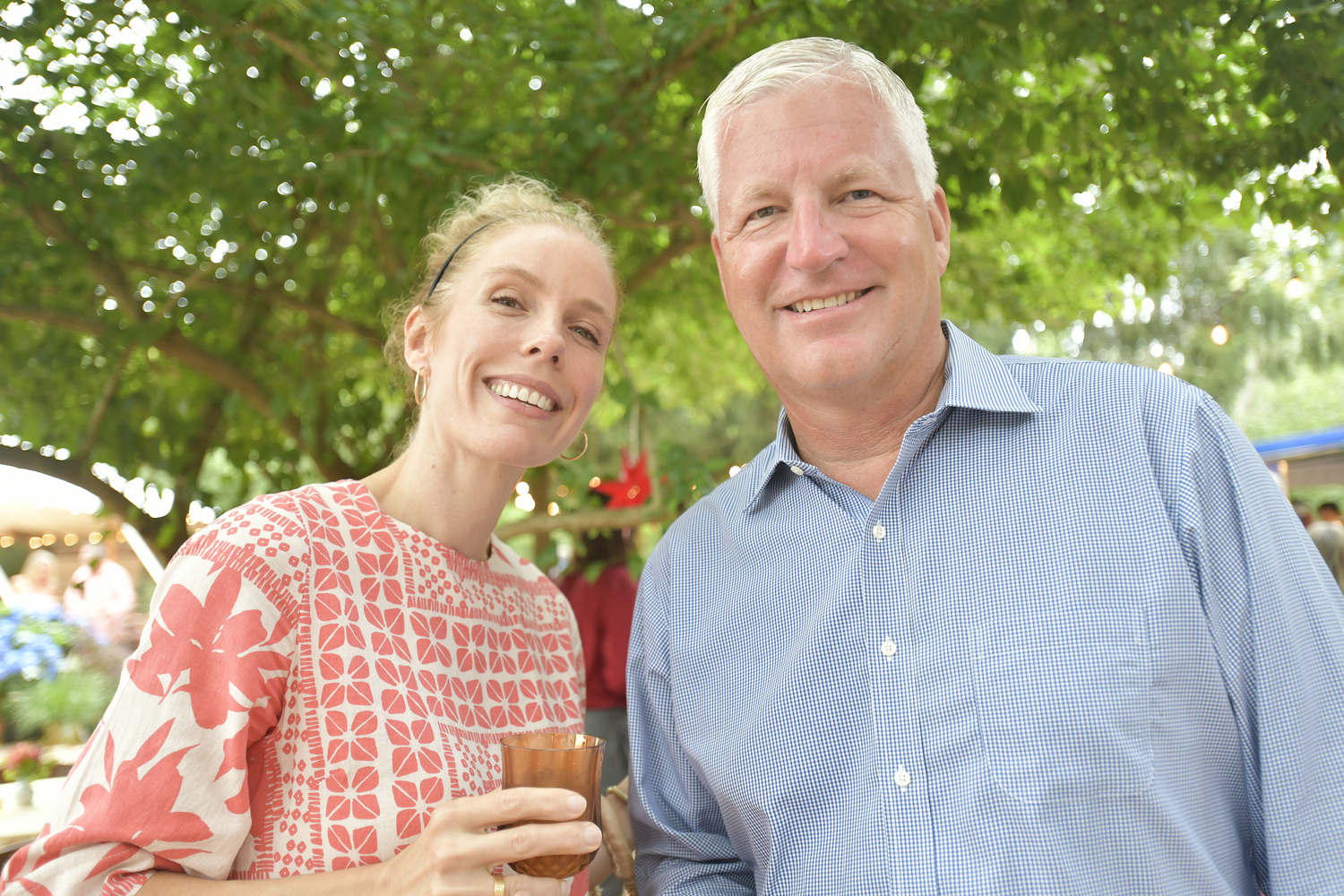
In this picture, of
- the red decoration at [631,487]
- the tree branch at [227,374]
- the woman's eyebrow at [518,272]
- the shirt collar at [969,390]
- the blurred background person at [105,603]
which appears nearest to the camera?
the shirt collar at [969,390]

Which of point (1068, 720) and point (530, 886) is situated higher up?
point (1068, 720)

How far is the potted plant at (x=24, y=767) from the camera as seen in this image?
3.60 meters

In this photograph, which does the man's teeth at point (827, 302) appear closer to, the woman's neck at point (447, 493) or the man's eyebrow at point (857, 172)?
the man's eyebrow at point (857, 172)

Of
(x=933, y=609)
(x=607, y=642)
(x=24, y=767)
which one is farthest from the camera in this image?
(x=607, y=642)

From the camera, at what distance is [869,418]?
1.61 m

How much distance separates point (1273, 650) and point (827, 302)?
822mm

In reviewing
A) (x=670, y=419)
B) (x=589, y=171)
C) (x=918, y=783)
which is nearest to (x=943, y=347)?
(x=918, y=783)

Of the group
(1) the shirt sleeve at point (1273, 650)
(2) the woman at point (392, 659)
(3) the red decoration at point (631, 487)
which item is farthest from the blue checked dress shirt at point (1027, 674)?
(3) the red decoration at point (631, 487)

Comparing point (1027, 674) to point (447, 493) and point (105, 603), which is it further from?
point (105, 603)

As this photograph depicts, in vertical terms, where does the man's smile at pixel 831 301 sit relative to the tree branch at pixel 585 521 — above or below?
above

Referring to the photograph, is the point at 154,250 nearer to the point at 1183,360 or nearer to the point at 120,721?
the point at 120,721

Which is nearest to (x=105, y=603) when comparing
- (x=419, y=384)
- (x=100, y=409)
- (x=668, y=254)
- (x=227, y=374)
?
(x=100, y=409)

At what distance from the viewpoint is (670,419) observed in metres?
17.0

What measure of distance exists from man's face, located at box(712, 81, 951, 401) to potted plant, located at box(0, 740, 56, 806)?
3608 mm
